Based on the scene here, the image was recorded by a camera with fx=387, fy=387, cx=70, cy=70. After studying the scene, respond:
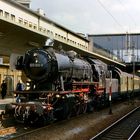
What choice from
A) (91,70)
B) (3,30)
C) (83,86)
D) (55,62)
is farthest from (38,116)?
(3,30)

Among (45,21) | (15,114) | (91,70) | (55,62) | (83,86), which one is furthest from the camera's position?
(45,21)

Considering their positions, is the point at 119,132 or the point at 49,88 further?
the point at 49,88

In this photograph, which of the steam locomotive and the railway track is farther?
the steam locomotive

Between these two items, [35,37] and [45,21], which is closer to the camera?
[35,37]

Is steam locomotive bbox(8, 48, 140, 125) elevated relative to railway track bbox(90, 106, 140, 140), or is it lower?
elevated

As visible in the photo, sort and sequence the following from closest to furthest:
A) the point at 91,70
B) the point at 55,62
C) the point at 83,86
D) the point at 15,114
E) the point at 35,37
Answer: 1. the point at 15,114
2. the point at 55,62
3. the point at 83,86
4. the point at 91,70
5. the point at 35,37

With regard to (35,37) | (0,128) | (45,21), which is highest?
(45,21)

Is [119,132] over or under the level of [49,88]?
under

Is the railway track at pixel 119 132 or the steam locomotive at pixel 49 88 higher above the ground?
the steam locomotive at pixel 49 88

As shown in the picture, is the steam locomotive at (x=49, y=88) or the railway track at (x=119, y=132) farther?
the steam locomotive at (x=49, y=88)

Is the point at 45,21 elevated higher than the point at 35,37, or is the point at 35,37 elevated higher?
the point at 45,21

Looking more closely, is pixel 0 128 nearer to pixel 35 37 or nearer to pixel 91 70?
pixel 91 70

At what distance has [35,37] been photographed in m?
27.8

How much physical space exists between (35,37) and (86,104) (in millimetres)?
8641
